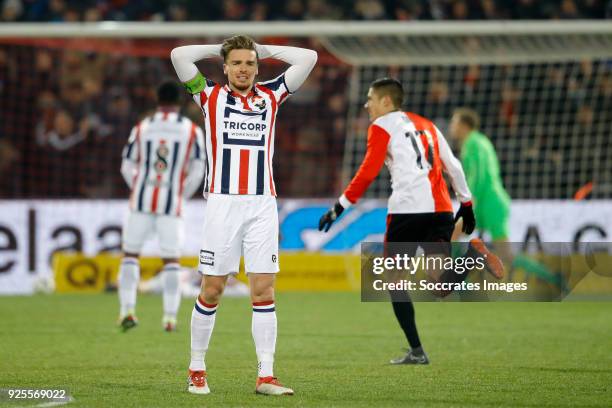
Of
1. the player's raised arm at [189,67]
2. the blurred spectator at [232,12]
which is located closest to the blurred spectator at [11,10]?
the blurred spectator at [232,12]

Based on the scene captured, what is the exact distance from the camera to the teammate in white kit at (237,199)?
6781 mm

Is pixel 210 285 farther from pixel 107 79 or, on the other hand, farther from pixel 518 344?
pixel 107 79

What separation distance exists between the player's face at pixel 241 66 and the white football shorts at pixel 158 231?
4.36 metres

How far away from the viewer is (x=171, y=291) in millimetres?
10812

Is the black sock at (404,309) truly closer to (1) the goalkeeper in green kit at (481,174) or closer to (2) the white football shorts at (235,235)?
(2) the white football shorts at (235,235)

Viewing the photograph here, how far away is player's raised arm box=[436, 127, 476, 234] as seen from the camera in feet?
27.2

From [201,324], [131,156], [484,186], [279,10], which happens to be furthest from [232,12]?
[201,324]

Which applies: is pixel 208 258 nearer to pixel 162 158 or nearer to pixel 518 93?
pixel 162 158

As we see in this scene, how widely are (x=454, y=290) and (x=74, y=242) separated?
8540 millimetres

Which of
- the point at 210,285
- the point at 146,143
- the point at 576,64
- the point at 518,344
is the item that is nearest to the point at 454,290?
the point at 518,344

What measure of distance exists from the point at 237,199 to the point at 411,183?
1.85 m

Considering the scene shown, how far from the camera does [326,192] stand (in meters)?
18.0

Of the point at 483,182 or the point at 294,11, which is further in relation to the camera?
the point at 294,11

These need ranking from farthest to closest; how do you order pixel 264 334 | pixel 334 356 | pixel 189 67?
pixel 334 356, pixel 189 67, pixel 264 334
